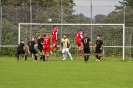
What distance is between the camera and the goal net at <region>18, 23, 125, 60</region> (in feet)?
138

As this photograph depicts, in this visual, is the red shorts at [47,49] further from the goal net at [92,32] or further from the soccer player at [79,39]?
the goal net at [92,32]

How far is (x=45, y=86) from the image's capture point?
17234 mm

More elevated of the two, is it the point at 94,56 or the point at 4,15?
the point at 4,15

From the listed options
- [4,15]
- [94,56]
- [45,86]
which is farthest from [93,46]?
[45,86]

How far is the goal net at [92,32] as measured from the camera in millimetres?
42031

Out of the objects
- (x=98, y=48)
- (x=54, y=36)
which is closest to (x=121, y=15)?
(x=98, y=48)

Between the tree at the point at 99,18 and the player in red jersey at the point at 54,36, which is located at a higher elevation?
the tree at the point at 99,18

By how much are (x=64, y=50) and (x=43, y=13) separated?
571cm

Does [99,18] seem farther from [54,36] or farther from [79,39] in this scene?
[54,36]

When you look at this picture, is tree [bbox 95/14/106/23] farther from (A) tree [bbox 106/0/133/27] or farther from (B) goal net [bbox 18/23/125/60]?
(B) goal net [bbox 18/23/125/60]

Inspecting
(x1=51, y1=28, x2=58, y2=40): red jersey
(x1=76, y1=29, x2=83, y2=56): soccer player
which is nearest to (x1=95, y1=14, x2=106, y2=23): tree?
(x1=76, y1=29, x2=83, y2=56): soccer player

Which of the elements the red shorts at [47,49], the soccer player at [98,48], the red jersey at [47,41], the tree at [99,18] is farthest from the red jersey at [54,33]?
the tree at [99,18]

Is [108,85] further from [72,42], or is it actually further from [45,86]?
[72,42]

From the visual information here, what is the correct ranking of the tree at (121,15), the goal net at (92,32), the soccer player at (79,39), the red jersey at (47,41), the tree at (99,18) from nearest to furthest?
the red jersey at (47,41) → the soccer player at (79,39) → the goal net at (92,32) → the tree at (121,15) → the tree at (99,18)
